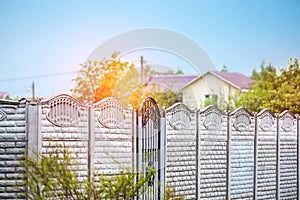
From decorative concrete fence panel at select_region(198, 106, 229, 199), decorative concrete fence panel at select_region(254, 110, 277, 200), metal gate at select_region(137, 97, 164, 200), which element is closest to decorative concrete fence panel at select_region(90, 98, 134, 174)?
metal gate at select_region(137, 97, 164, 200)

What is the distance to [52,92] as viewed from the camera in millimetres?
8258

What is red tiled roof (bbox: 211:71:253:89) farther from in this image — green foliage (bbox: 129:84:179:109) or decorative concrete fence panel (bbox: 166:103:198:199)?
decorative concrete fence panel (bbox: 166:103:198:199)

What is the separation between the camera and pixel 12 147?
13.6 ft

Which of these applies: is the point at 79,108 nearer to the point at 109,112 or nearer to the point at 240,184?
the point at 109,112

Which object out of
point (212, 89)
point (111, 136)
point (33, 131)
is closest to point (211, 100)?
point (212, 89)

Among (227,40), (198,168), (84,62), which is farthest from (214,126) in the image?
(84,62)

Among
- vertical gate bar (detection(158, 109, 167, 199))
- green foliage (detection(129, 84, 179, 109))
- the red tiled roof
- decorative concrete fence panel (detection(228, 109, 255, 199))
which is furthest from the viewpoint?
the red tiled roof

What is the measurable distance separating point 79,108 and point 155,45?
2896mm

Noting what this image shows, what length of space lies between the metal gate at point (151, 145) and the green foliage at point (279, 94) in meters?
→ 4.61

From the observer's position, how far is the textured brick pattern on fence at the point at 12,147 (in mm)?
4102

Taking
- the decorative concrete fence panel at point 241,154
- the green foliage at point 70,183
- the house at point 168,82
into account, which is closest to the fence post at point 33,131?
the green foliage at point 70,183

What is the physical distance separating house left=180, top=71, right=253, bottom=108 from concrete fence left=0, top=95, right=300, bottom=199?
5.28 m

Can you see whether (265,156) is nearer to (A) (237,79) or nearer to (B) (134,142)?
(B) (134,142)

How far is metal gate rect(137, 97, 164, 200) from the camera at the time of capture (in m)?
4.88
